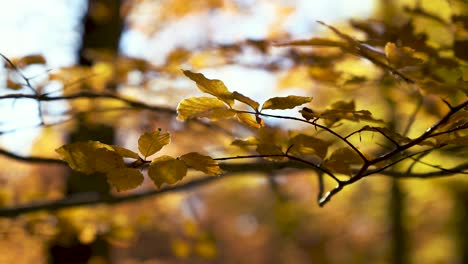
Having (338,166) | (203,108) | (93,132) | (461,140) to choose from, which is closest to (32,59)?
(203,108)

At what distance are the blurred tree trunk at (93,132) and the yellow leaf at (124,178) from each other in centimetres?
172

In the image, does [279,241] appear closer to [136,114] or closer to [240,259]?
[240,259]

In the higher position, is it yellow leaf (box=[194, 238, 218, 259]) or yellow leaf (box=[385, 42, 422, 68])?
yellow leaf (box=[385, 42, 422, 68])

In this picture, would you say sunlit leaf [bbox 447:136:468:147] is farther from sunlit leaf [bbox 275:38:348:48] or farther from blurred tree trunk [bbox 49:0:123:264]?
blurred tree trunk [bbox 49:0:123:264]

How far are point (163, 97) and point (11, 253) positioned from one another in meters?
1.23

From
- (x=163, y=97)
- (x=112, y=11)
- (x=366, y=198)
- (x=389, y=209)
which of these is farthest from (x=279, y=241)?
(x=163, y=97)

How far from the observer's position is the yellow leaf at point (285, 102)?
69 centimetres

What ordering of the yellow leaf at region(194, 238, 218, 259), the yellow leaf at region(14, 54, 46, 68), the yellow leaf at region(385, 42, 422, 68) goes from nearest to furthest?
the yellow leaf at region(385, 42, 422, 68)
the yellow leaf at region(14, 54, 46, 68)
the yellow leaf at region(194, 238, 218, 259)

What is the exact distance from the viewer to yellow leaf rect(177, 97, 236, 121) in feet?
2.27

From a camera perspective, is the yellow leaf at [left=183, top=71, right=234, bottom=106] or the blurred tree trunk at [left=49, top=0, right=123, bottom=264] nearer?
the yellow leaf at [left=183, top=71, right=234, bottom=106]

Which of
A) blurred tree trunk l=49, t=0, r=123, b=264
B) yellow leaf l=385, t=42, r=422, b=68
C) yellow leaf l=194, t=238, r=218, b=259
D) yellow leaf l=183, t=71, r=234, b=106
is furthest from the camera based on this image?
blurred tree trunk l=49, t=0, r=123, b=264

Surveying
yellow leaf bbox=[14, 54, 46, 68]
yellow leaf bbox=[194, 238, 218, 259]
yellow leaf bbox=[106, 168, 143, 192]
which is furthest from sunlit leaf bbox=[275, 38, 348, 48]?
yellow leaf bbox=[194, 238, 218, 259]

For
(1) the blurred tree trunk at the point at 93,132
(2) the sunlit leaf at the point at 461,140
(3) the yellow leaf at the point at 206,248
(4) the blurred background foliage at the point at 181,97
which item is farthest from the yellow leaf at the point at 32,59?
(1) the blurred tree trunk at the point at 93,132

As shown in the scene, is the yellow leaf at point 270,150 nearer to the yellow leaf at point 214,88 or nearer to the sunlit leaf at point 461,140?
the yellow leaf at point 214,88
